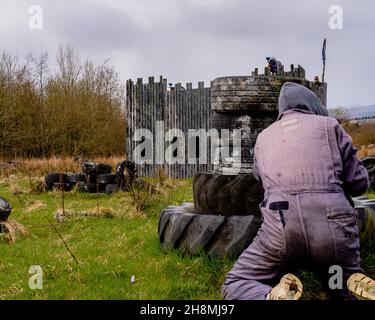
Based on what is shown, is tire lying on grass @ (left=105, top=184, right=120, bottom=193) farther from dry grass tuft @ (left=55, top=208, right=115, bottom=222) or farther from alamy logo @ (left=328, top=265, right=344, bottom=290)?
alamy logo @ (left=328, top=265, right=344, bottom=290)

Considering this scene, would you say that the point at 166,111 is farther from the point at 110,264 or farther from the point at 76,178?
the point at 110,264

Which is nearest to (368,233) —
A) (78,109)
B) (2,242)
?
(2,242)

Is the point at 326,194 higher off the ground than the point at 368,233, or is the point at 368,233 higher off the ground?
the point at 326,194

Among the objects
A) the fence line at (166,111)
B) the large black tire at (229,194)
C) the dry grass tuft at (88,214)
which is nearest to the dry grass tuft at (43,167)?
the fence line at (166,111)

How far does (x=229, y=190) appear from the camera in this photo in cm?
521

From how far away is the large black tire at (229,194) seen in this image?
5152mm

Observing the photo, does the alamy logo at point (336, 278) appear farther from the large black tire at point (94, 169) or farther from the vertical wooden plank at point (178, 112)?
the vertical wooden plank at point (178, 112)

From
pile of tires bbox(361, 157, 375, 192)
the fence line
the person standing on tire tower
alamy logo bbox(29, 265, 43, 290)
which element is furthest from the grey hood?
the fence line

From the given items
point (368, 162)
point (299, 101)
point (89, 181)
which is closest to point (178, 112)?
point (89, 181)

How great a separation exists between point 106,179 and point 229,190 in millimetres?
6742
